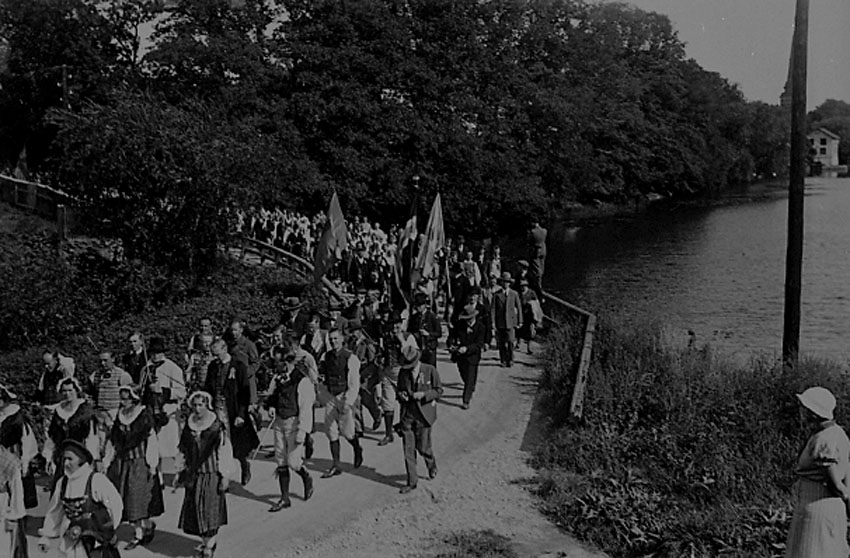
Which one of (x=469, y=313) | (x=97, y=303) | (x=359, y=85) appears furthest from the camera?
(x=359, y=85)

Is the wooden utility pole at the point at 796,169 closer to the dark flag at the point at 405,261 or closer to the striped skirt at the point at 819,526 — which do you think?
the dark flag at the point at 405,261

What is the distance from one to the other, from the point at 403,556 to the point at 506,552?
103 centimetres

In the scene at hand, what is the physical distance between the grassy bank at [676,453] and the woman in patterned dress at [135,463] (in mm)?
4324

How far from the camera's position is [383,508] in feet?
36.5

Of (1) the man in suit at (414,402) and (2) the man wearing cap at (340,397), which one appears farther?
(2) the man wearing cap at (340,397)

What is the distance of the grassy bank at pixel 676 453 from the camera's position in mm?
10414

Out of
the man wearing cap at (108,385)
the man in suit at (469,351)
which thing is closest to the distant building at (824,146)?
the man in suit at (469,351)

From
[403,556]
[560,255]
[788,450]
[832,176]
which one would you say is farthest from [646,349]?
[832,176]

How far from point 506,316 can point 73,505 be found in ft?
32.4

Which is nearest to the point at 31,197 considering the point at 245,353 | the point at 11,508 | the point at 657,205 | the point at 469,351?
the point at 469,351

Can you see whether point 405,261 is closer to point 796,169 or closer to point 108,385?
point 796,169

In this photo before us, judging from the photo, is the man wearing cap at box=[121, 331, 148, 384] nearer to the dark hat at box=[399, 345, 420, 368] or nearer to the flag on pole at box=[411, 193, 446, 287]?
the dark hat at box=[399, 345, 420, 368]

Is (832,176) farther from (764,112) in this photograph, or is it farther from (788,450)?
(788,450)

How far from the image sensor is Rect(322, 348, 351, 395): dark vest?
1213 centimetres
